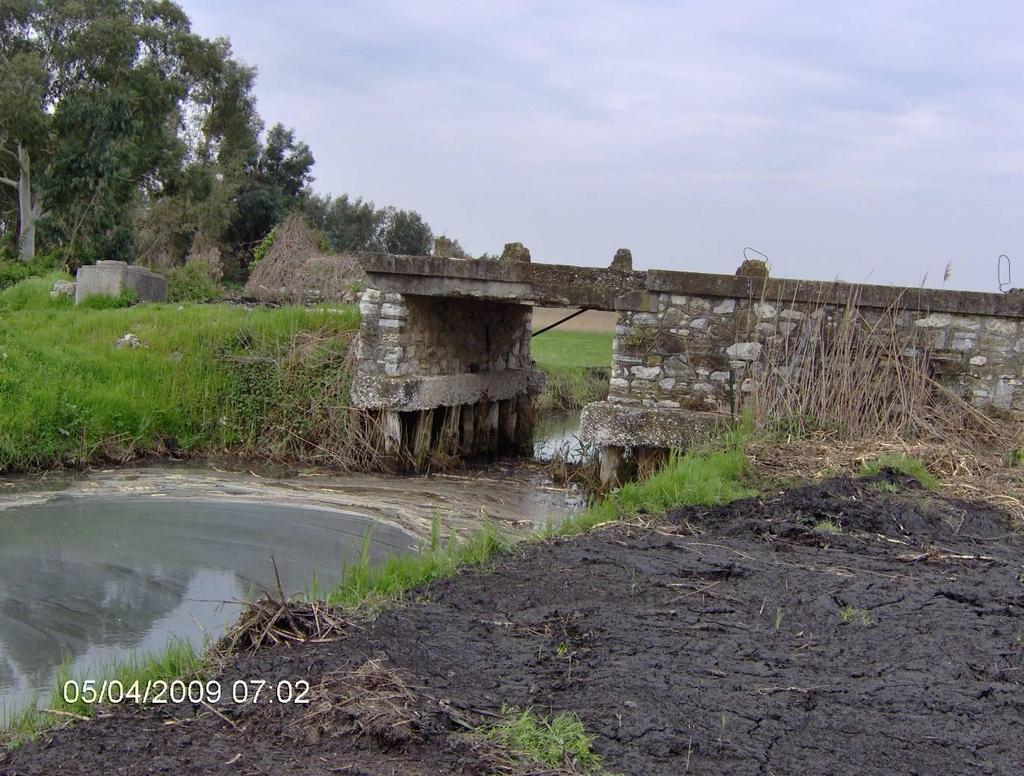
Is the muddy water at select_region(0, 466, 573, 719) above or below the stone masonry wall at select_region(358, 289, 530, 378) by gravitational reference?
below

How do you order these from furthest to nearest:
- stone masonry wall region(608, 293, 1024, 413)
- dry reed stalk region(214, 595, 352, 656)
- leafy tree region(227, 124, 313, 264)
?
leafy tree region(227, 124, 313, 264)
stone masonry wall region(608, 293, 1024, 413)
dry reed stalk region(214, 595, 352, 656)

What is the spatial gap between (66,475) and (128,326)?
3.50m

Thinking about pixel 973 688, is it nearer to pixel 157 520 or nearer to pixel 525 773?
pixel 525 773

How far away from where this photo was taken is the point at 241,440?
12.7 meters

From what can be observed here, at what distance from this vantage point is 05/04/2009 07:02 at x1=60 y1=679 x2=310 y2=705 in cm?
414

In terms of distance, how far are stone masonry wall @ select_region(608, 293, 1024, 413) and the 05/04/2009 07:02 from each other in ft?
22.0

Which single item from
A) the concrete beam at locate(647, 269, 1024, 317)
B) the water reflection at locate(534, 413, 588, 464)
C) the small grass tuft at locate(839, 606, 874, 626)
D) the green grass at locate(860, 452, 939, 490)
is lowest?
the water reflection at locate(534, 413, 588, 464)

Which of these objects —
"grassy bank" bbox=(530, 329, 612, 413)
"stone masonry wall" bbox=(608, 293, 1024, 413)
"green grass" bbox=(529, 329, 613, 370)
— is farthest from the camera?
"green grass" bbox=(529, 329, 613, 370)

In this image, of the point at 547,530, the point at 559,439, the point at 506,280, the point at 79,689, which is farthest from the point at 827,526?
the point at 559,439

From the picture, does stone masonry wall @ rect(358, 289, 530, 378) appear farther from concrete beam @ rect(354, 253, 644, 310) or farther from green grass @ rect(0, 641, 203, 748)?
green grass @ rect(0, 641, 203, 748)

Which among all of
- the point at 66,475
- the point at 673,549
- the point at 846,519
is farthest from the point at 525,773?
the point at 66,475

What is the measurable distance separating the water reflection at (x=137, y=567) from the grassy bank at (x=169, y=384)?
1990 mm

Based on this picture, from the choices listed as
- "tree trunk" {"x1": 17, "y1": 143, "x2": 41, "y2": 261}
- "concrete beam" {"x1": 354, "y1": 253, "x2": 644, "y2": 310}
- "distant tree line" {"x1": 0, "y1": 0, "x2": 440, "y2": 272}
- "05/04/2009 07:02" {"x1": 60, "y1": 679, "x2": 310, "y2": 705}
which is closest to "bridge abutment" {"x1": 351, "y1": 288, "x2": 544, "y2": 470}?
"concrete beam" {"x1": 354, "y1": 253, "x2": 644, "y2": 310}

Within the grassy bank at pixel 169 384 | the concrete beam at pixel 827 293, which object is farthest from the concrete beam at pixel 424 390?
the concrete beam at pixel 827 293
